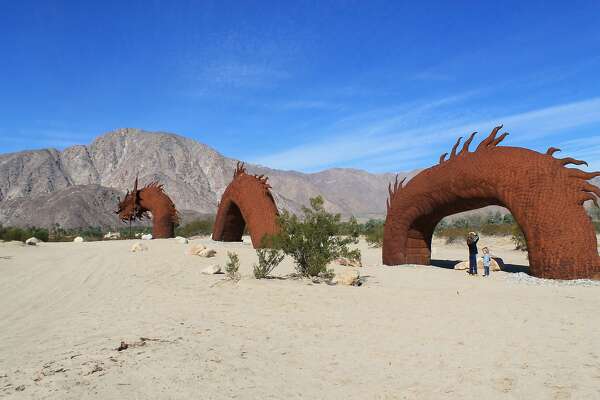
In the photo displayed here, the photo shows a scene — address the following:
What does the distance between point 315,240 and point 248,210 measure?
661 centimetres

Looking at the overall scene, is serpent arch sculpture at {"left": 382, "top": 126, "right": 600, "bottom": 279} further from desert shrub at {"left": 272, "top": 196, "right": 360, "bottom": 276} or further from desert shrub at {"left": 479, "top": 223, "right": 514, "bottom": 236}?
desert shrub at {"left": 479, "top": 223, "right": 514, "bottom": 236}

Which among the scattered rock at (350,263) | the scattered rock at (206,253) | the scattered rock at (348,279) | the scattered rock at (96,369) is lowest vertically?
the scattered rock at (96,369)

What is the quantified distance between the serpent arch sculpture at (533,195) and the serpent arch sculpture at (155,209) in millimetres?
16822

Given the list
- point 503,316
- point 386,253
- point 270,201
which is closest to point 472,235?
point 386,253

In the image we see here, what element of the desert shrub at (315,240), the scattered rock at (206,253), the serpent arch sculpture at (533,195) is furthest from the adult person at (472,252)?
the scattered rock at (206,253)

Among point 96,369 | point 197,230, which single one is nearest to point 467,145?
point 96,369

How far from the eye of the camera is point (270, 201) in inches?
680

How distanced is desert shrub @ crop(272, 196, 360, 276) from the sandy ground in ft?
4.30

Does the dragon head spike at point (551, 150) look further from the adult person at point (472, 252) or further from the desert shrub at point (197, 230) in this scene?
the desert shrub at point (197, 230)

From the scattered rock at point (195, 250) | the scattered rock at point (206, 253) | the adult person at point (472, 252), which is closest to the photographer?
the adult person at point (472, 252)

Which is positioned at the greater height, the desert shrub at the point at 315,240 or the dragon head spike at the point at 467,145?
the dragon head spike at the point at 467,145

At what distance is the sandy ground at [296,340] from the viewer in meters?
4.14

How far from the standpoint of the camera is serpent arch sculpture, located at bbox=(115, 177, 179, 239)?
25.6 meters

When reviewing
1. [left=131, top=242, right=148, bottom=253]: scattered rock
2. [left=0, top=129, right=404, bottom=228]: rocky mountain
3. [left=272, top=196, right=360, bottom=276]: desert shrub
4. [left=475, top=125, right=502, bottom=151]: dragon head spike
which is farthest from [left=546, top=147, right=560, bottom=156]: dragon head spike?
[left=0, top=129, right=404, bottom=228]: rocky mountain
